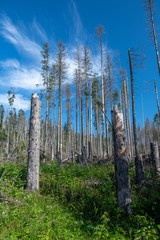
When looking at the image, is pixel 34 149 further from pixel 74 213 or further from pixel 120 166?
pixel 120 166

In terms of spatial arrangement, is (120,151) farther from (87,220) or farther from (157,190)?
(87,220)

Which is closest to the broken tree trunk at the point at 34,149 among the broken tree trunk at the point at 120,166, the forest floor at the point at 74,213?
the forest floor at the point at 74,213

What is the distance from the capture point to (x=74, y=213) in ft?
15.4

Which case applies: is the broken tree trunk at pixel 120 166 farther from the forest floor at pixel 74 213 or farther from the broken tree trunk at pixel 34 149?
the broken tree trunk at pixel 34 149

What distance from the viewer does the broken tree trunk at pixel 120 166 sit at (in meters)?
4.48

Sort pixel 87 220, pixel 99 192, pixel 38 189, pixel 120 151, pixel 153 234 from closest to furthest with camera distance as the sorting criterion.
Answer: pixel 153 234 → pixel 87 220 → pixel 120 151 → pixel 99 192 → pixel 38 189

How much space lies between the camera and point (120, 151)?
15.6ft

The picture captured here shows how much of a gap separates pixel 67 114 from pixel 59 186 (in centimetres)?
2563

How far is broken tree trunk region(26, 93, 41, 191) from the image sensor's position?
6.26m

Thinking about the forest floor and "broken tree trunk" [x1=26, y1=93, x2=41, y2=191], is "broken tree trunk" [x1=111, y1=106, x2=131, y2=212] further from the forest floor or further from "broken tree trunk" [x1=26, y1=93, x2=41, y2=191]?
"broken tree trunk" [x1=26, y1=93, x2=41, y2=191]

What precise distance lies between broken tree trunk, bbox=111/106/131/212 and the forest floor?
24 cm

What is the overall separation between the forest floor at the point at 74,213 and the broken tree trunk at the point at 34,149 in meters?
0.37

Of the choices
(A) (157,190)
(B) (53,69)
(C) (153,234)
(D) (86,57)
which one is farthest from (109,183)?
(D) (86,57)

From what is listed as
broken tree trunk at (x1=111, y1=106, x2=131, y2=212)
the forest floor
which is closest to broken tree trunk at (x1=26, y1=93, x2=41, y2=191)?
the forest floor
